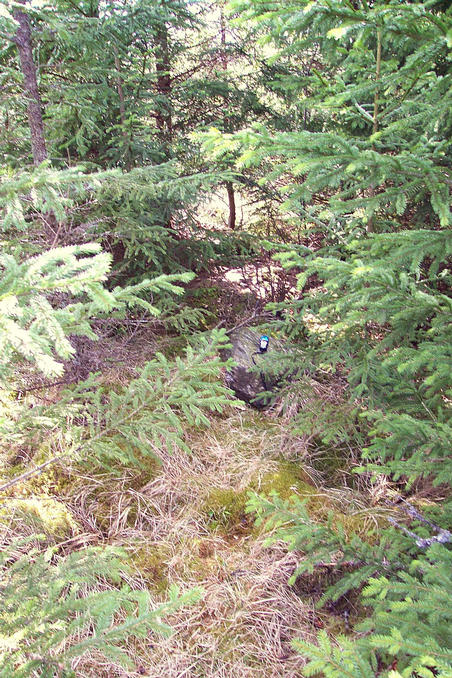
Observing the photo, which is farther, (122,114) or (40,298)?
(122,114)

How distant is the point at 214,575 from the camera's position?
8.77ft

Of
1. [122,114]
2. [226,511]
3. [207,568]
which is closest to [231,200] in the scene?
[122,114]

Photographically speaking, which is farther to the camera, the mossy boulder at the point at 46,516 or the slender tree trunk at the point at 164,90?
the slender tree trunk at the point at 164,90

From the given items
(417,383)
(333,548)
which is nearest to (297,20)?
(417,383)

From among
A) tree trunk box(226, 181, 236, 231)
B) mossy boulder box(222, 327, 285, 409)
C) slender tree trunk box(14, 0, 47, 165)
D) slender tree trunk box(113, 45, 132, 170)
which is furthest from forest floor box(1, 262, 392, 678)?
tree trunk box(226, 181, 236, 231)

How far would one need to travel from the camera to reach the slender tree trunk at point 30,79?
287 centimetres

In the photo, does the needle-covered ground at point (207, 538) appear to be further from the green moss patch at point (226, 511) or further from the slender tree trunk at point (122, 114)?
the slender tree trunk at point (122, 114)

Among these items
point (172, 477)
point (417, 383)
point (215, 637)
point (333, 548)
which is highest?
point (417, 383)

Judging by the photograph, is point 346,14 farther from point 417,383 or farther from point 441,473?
point 417,383

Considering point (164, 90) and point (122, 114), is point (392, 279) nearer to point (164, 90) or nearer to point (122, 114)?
point (122, 114)

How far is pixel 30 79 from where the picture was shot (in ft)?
9.74

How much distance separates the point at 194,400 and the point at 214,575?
130 centimetres

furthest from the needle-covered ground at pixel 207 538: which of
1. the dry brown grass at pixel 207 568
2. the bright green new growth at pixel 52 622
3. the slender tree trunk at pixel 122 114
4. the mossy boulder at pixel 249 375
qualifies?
the slender tree trunk at pixel 122 114

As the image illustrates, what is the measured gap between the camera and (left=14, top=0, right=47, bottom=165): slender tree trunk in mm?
2869
